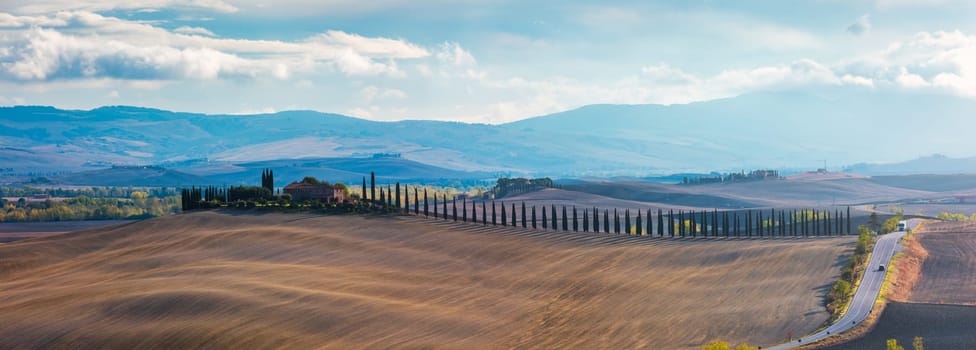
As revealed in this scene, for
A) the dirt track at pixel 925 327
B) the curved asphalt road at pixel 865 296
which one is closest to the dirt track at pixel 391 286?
the curved asphalt road at pixel 865 296

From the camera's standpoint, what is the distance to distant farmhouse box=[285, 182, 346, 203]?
14962 cm

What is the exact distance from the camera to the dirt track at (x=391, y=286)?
7900cm

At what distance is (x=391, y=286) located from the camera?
325 ft

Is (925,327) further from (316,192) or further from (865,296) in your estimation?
(316,192)

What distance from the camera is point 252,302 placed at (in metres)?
85.1

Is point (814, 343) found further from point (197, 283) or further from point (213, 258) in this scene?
point (213, 258)

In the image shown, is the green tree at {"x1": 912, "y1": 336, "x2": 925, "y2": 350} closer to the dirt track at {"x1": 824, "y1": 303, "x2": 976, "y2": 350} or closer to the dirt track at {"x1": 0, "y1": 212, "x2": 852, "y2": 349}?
the dirt track at {"x1": 824, "y1": 303, "x2": 976, "y2": 350}

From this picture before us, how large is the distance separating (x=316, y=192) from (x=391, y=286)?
2118 inches

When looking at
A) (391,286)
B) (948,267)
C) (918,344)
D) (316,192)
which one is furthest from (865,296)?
(316,192)

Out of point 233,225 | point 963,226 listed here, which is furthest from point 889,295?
point 233,225

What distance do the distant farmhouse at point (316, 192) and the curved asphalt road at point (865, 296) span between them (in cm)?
7362

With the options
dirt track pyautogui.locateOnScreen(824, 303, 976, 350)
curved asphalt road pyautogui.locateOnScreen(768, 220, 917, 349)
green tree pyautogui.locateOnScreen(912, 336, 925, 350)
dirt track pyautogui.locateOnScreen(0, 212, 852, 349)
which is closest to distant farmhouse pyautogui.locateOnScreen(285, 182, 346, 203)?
dirt track pyautogui.locateOnScreen(0, 212, 852, 349)

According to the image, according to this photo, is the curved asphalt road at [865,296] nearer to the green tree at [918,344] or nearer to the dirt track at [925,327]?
the dirt track at [925,327]

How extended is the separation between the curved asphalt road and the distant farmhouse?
73.6 metres
